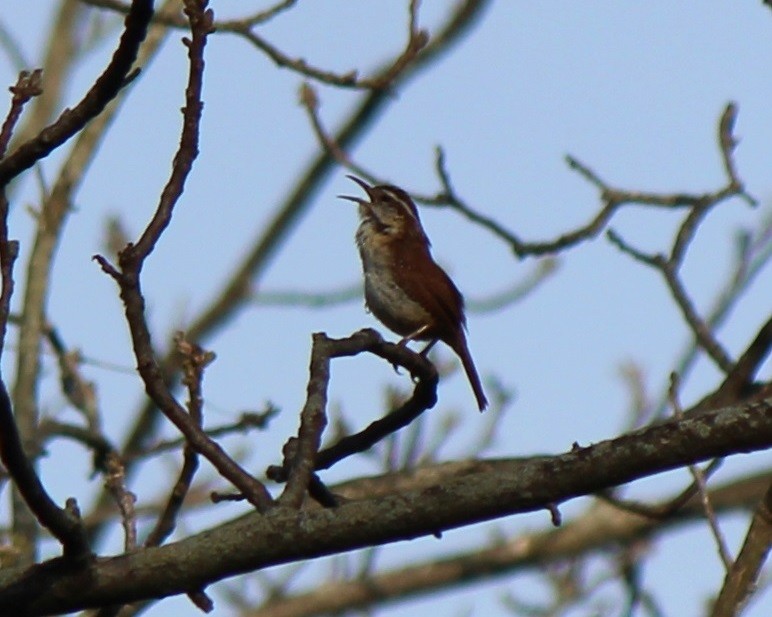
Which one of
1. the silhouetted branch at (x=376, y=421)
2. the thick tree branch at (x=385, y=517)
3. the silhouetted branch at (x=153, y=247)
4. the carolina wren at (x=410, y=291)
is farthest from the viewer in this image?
the carolina wren at (x=410, y=291)

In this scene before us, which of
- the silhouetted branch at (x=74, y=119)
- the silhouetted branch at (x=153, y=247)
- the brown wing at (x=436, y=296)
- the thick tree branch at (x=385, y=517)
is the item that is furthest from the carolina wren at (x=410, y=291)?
the silhouetted branch at (x=74, y=119)

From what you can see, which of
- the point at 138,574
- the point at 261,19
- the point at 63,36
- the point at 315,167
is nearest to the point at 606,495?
the point at 261,19

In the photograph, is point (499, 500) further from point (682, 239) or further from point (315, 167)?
point (315, 167)

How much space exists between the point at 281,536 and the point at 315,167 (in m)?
6.14

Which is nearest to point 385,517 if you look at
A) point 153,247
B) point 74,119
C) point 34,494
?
point 34,494

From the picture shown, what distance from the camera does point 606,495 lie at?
573 centimetres

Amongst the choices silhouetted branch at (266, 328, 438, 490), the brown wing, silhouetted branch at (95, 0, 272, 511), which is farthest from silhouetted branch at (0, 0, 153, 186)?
the brown wing

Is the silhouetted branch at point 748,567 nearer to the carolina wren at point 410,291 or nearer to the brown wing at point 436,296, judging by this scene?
the carolina wren at point 410,291

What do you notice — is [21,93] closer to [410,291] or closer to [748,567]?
[748,567]

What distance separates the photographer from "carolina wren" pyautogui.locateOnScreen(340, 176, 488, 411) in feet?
20.2

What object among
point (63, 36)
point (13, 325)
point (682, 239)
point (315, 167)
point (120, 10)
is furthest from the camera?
point (63, 36)

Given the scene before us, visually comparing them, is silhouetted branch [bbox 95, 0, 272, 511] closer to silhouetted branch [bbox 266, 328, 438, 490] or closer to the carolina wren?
silhouetted branch [bbox 266, 328, 438, 490]

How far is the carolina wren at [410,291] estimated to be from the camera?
6152 mm

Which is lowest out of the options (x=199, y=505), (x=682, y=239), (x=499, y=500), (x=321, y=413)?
(x=499, y=500)
